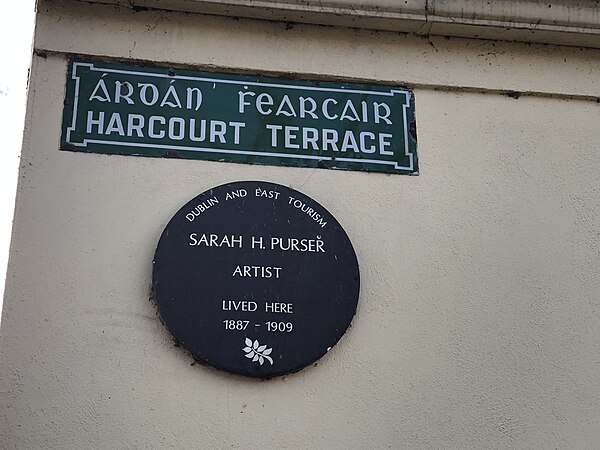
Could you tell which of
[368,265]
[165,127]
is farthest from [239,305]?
[165,127]

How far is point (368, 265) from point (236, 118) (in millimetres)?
772

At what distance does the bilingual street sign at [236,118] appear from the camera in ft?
11.2

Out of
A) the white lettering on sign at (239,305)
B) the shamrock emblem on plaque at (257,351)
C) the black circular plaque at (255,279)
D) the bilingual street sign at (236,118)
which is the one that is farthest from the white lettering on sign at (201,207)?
the shamrock emblem on plaque at (257,351)

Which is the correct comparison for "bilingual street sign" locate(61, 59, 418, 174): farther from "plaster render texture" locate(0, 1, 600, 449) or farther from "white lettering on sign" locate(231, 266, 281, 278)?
"white lettering on sign" locate(231, 266, 281, 278)

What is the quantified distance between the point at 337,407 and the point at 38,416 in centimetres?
100

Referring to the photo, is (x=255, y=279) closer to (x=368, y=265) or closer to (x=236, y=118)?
(x=368, y=265)

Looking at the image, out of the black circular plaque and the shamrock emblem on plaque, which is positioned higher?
the black circular plaque

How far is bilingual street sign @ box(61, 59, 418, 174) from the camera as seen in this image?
340 centimetres

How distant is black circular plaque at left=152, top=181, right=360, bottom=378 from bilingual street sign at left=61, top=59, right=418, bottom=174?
209 mm

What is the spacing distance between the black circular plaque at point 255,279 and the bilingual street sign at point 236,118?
0.21m

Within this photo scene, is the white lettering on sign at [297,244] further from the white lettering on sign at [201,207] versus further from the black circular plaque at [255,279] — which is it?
the white lettering on sign at [201,207]

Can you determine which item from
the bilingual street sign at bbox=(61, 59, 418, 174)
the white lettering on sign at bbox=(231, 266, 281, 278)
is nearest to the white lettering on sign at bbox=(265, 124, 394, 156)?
the bilingual street sign at bbox=(61, 59, 418, 174)

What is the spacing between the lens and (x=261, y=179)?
3422 mm

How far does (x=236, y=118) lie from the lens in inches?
138
